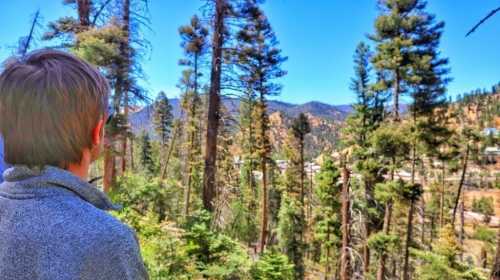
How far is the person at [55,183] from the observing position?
761mm

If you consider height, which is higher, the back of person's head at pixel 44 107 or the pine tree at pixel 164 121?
the pine tree at pixel 164 121

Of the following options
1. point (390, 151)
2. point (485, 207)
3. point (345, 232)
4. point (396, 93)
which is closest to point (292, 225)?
point (390, 151)

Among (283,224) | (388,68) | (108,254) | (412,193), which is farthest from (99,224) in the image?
(283,224)

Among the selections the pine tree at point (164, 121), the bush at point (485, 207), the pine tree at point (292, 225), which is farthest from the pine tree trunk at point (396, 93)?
the bush at point (485, 207)

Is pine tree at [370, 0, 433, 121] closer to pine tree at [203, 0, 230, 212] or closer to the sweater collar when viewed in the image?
pine tree at [203, 0, 230, 212]

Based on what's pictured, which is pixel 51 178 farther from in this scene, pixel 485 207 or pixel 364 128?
pixel 485 207

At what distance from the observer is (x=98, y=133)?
0.94m

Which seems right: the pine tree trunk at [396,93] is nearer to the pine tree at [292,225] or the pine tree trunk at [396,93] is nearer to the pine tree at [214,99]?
the pine tree at [214,99]

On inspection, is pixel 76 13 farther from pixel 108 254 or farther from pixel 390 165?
pixel 390 165

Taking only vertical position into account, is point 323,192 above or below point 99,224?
below

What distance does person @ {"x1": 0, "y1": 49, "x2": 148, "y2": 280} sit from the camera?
0.76m

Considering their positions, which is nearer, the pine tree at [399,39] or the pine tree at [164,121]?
the pine tree at [399,39]

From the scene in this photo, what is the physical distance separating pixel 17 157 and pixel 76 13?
1128 cm

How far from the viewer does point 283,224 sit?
95.5 feet
